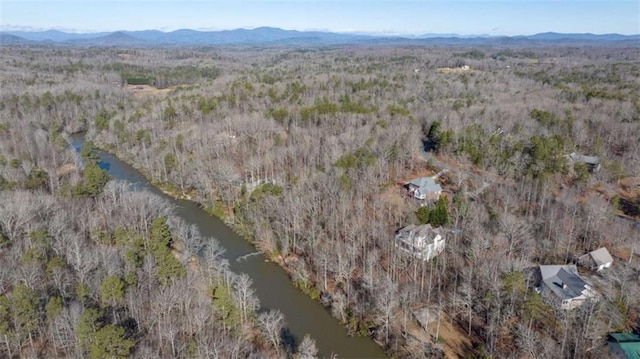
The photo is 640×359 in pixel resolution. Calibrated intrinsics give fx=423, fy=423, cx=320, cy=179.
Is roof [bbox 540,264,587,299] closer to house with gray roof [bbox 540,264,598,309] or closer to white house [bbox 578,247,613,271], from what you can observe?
house with gray roof [bbox 540,264,598,309]

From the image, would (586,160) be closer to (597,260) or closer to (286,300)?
(597,260)

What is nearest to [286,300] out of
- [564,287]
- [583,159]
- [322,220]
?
[322,220]

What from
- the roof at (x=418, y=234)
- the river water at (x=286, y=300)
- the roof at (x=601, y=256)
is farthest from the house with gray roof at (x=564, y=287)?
the river water at (x=286, y=300)

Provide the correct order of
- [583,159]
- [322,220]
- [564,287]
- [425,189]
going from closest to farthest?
[564,287] → [322,220] → [425,189] → [583,159]

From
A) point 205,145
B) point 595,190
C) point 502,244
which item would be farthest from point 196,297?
point 595,190

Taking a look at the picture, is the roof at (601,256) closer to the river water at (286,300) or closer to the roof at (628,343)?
the roof at (628,343)

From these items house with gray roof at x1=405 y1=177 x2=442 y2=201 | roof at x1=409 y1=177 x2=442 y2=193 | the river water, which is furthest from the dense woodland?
roof at x1=409 y1=177 x2=442 y2=193
